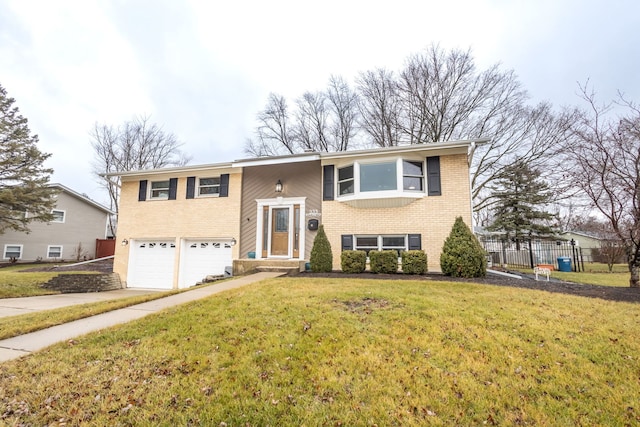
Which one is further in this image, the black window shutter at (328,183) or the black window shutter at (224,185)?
the black window shutter at (224,185)

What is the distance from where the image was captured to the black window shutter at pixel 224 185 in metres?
12.9

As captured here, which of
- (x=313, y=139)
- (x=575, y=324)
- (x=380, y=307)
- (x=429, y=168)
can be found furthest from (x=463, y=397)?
(x=313, y=139)

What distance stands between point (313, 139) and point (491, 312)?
67.1 ft

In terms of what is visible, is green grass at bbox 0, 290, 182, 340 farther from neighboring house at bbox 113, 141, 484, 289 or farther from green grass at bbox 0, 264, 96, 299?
green grass at bbox 0, 264, 96, 299

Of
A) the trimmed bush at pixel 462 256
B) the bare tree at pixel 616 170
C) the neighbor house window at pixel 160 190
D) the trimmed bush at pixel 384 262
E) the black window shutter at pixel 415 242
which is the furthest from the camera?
the neighbor house window at pixel 160 190

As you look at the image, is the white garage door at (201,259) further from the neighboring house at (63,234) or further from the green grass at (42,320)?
the neighboring house at (63,234)

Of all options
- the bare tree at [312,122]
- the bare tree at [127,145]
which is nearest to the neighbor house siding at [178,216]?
the bare tree at [312,122]

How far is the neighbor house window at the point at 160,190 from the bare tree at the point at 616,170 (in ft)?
51.0

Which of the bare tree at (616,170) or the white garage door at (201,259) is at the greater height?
the bare tree at (616,170)

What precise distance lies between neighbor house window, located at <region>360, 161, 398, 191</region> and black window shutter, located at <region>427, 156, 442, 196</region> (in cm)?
117

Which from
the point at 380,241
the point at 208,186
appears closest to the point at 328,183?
the point at 380,241

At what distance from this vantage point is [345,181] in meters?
11.3

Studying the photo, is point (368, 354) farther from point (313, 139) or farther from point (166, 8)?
point (313, 139)

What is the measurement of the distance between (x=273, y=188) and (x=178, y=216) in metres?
4.61
